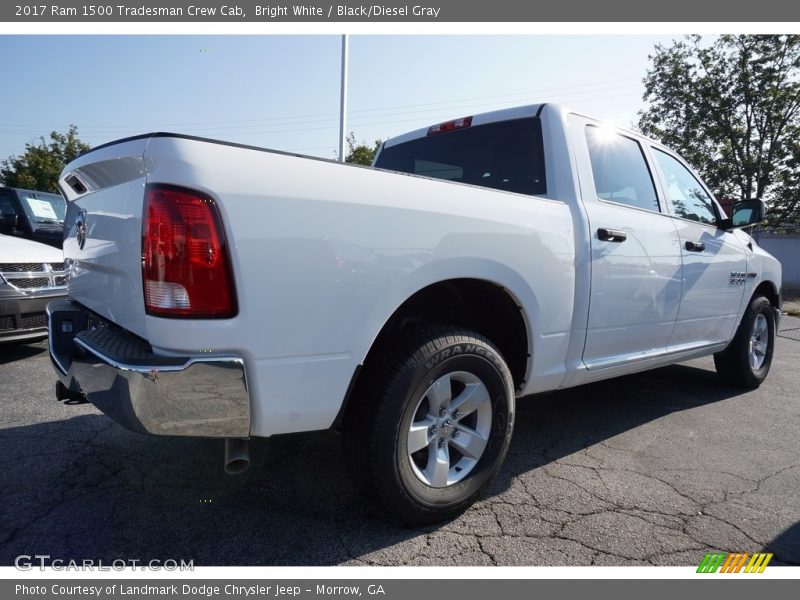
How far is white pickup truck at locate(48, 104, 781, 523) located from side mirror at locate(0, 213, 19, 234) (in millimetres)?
5780

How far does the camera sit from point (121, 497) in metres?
2.45

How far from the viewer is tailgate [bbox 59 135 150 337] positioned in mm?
1828

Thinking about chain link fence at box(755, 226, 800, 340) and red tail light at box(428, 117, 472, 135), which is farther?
chain link fence at box(755, 226, 800, 340)

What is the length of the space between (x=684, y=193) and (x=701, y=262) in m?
0.56

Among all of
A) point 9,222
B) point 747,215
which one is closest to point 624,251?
point 747,215

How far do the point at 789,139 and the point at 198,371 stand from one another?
2585 centimetres

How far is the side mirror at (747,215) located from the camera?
162 inches

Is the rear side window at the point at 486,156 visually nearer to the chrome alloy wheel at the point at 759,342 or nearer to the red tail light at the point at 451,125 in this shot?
the red tail light at the point at 451,125

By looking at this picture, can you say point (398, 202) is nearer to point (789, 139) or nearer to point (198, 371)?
point (198, 371)

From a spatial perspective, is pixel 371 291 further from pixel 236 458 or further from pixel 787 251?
pixel 787 251

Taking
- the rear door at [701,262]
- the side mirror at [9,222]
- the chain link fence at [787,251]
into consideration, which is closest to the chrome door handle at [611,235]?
the rear door at [701,262]

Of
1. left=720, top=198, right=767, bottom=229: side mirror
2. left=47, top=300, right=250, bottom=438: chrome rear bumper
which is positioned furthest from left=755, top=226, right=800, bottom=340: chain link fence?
left=47, top=300, right=250, bottom=438: chrome rear bumper

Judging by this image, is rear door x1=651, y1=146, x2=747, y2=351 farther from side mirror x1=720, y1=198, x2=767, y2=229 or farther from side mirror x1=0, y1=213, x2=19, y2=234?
side mirror x1=0, y1=213, x2=19, y2=234

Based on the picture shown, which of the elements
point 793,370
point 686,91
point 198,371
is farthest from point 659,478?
point 686,91
